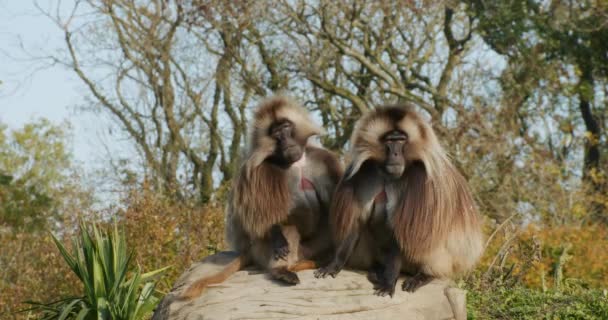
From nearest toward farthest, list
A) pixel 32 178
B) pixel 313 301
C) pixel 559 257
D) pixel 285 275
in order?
1. pixel 313 301
2. pixel 285 275
3. pixel 559 257
4. pixel 32 178

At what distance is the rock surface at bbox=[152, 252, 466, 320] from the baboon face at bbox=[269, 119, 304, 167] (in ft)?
2.59

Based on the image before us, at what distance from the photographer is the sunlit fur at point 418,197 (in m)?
5.21

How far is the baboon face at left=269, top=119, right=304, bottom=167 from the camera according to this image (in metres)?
5.44

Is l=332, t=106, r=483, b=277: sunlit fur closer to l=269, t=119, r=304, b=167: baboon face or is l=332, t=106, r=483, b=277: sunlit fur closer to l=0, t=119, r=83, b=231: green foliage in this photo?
l=269, t=119, r=304, b=167: baboon face

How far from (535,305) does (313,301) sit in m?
2.37

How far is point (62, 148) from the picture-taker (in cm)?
2475

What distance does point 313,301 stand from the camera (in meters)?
5.26

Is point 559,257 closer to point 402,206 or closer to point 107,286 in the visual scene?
point 402,206

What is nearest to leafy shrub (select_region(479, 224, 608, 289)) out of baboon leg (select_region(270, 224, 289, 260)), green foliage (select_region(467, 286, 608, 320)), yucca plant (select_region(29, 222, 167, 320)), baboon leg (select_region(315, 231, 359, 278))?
green foliage (select_region(467, 286, 608, 320))

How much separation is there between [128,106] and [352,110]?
5288mm

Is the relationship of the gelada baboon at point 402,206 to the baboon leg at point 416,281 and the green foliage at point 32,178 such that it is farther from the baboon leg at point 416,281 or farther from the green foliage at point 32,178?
the green foliage at point 32,178

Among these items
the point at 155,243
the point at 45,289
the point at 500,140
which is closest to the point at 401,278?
the point at 155,243

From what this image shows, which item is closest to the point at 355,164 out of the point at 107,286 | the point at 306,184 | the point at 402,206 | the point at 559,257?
the point at 402,206

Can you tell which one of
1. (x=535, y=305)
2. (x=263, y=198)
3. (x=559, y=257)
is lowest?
(x=535, y=305)
